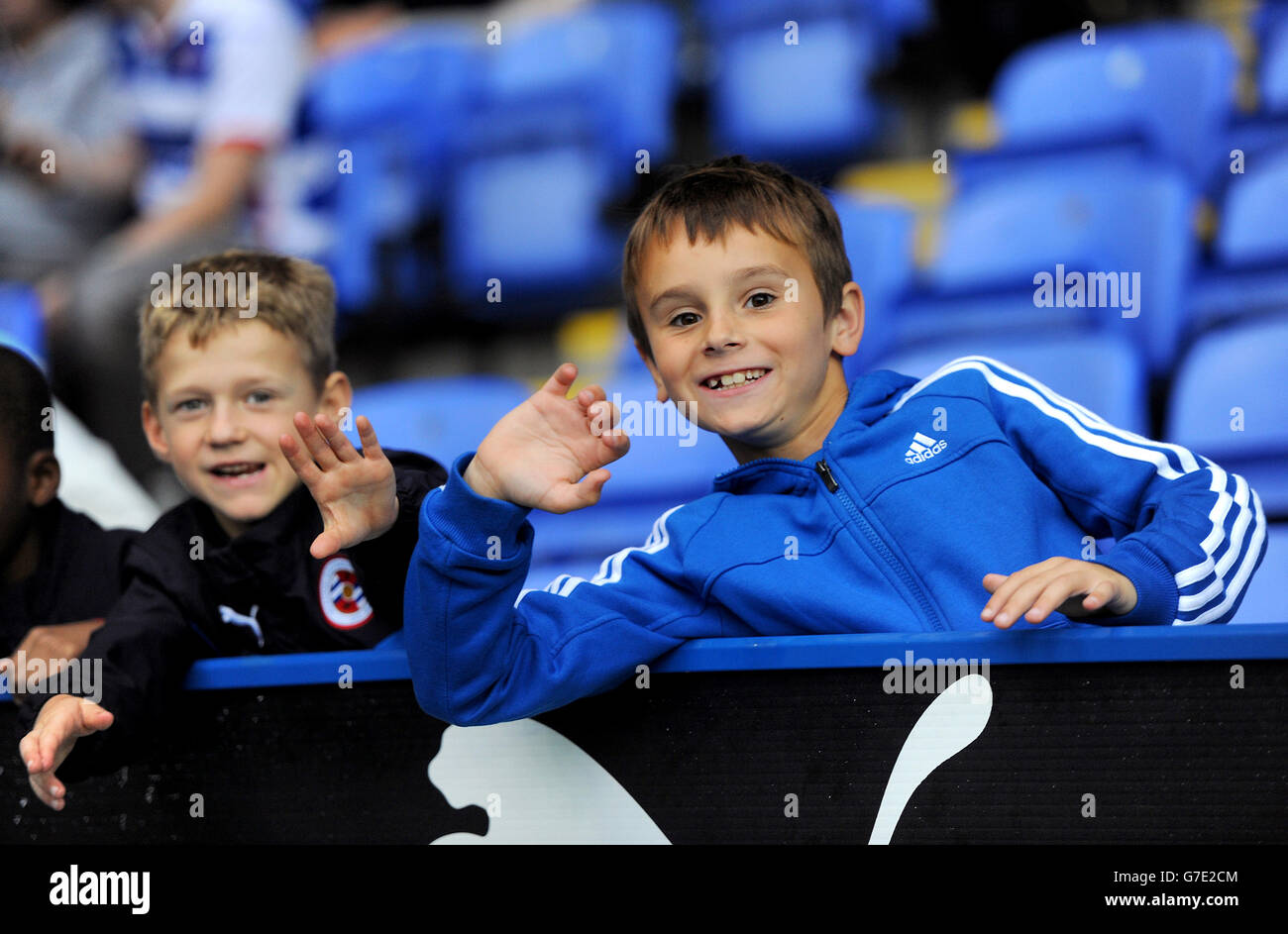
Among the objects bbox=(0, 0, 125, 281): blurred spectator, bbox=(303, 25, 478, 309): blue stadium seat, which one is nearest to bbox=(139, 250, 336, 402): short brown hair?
bbox=(303, 25, 478, 309): blue stadium seat

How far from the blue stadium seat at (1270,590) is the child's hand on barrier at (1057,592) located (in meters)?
0.83

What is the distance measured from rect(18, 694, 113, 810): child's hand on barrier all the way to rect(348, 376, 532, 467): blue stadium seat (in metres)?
1.23

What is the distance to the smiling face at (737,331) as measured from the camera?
1187mm

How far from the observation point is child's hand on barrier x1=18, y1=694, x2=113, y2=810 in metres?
1.03

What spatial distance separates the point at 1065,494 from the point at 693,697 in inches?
16.8

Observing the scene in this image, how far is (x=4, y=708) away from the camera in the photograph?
1113 mm

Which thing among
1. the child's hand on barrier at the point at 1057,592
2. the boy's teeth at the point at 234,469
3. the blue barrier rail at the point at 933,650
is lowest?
the blue barrier rail at the point at 933,650

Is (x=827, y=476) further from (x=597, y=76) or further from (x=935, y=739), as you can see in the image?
(x=597, y=76)

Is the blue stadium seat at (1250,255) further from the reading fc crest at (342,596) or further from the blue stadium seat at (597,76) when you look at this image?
the reading fc crest at (342,596)

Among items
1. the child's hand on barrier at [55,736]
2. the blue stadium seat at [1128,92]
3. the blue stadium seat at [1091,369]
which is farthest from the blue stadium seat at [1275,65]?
the child's hand on barrier at [55,736]

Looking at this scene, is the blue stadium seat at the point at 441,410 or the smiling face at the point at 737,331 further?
the blue stadium seat at the point at 441,410

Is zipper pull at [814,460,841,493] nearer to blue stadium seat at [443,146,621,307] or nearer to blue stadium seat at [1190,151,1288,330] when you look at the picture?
blue stadium seat at [1190,151,1288,330]

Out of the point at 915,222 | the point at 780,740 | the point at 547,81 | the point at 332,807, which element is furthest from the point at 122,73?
the point at 780,740
